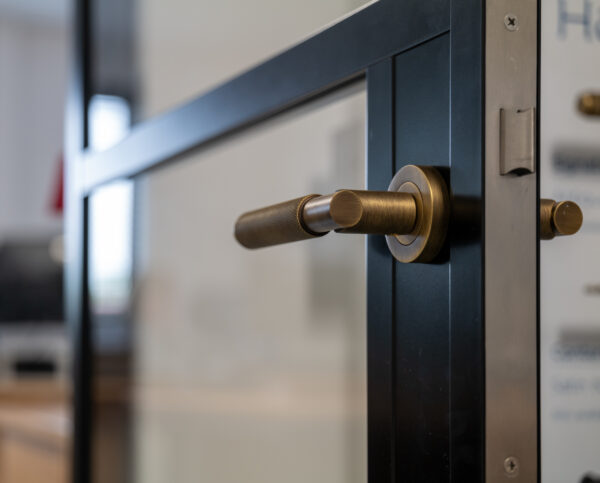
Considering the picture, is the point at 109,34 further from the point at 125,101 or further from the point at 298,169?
the point at 298,169

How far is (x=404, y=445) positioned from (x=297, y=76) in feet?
0.92

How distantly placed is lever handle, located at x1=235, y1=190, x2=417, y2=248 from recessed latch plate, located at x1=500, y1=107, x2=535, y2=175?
0.20 feet

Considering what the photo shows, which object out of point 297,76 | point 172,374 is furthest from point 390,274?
point 172,374

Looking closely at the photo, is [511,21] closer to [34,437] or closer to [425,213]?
[425,213]

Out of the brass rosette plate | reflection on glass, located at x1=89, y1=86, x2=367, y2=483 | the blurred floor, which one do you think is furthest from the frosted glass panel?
the blurred floor

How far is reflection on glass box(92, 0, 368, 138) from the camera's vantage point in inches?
27.0

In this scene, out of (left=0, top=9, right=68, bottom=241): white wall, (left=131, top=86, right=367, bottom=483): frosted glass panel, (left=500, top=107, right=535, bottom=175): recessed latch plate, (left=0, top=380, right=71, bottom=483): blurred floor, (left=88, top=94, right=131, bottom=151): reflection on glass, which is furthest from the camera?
(left=0, top=9, right=68, bottom=241): white wall

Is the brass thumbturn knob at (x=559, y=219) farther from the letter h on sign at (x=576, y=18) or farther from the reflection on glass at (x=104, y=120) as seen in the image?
the reflection on glass at (x=104, y=120)

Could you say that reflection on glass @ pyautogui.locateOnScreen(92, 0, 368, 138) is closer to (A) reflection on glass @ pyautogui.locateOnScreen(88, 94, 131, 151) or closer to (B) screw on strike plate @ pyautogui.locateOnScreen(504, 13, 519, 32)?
(A) reflection on glass @ pyautogui.locateOnScreen(88, 94, 131, 151)

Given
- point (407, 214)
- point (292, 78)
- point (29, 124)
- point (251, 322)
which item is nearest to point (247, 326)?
point (251, 322)

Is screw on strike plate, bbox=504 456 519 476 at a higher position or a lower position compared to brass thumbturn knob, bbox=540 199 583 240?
lower

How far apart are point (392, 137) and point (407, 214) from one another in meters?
0.08

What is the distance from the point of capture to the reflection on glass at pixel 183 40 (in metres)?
0.68

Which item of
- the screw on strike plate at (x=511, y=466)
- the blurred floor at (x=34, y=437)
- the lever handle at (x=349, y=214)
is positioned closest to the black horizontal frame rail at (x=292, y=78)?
the lever handle at (x=349, y=214)
